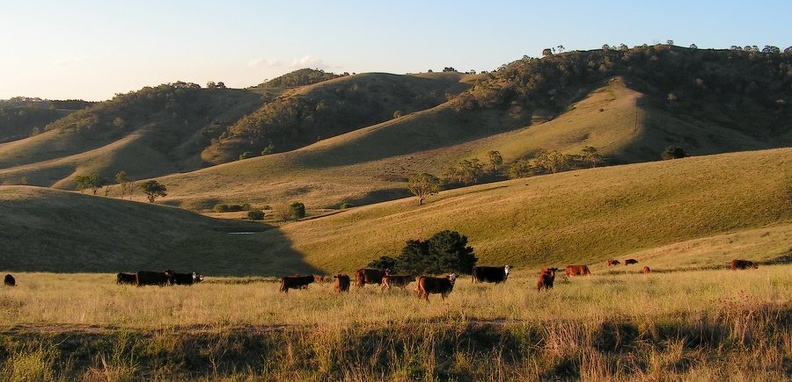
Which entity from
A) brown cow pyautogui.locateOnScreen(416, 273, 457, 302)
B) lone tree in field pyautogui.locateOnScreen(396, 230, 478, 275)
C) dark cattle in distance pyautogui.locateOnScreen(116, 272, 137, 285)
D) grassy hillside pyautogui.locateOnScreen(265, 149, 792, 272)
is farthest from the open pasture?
lone tree in field pyautogui.locateOnScreen(396, 230, 478, 275)

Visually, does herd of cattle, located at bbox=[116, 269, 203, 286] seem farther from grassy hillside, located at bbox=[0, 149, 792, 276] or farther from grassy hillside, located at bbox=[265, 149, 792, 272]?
grassy hillside, located at bbox=[265, 149, 792, 272]

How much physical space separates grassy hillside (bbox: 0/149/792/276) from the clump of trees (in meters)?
5.00

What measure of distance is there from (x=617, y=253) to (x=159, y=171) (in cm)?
15689

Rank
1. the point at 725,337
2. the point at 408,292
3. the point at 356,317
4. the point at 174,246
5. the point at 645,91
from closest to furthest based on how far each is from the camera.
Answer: the point at 725,337
the point at 356,317
the point at 408,292
the point at 174,246
the point at 645,91

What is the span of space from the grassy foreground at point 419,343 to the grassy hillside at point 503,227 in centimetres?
2364

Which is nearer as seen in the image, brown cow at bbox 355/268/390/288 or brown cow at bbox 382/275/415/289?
brown cow at bbox 382/275/415/289

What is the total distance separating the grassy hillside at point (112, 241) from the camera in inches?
1997

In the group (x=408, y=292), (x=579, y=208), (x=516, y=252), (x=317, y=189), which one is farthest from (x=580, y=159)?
(x=408, y=292)

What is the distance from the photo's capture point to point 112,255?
182 feet

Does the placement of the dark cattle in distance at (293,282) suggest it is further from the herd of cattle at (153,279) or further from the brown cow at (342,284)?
the herd of cattle at (153,279)

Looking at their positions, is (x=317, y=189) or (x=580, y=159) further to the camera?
(x=580, y=159)

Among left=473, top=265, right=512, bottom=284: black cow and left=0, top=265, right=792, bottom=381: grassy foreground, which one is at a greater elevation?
left=0, top=265, right=792, bottom=381: grassy foreground

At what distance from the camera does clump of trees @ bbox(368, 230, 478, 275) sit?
137 ft

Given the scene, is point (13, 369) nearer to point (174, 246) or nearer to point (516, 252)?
point (516, 252)
